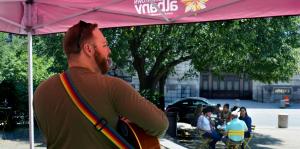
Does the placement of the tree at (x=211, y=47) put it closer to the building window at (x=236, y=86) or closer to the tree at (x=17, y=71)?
the tree at (x=17, y=71)

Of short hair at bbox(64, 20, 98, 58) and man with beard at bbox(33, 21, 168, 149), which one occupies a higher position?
short hair at bbox(64, 20, 98, 58)

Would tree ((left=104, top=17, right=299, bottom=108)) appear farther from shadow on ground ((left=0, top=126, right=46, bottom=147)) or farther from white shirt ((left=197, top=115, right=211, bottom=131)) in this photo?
shadow on ground ((left=0, top=126, right=46, bottom=147))

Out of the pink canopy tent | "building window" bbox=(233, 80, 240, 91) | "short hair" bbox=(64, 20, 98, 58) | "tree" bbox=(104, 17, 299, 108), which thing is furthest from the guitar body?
"building window" bbox=(233, 80, 240, 91)

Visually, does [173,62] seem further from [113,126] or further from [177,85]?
[177,85]

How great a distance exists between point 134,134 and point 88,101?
0.23 meters

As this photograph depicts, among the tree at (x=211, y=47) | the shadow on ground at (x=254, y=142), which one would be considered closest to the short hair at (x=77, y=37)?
the shadow on ground at (x=254, y=142)

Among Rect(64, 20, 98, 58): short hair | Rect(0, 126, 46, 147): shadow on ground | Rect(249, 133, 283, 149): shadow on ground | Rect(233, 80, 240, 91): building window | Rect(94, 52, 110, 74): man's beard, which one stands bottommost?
Rect(249, 133, 283, 149): shadow on ground

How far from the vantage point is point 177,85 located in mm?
49688

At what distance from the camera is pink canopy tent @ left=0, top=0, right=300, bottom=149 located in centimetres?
483

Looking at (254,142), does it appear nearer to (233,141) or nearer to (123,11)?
(233,141)

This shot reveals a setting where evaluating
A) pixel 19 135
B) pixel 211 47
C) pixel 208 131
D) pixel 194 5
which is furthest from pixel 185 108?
pixel 194 5

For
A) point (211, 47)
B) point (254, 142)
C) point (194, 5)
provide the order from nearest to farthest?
1. point (194, 5)
2. point (211, 47)
3. point (254, 142)

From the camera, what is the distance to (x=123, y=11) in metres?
5.51

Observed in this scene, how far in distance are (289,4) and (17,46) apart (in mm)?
18284
